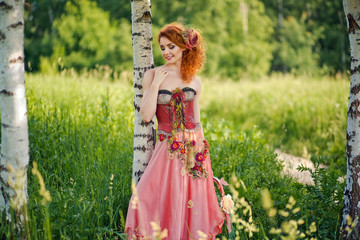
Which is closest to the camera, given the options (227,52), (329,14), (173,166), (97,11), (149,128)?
(173,166)

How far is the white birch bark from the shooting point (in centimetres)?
207

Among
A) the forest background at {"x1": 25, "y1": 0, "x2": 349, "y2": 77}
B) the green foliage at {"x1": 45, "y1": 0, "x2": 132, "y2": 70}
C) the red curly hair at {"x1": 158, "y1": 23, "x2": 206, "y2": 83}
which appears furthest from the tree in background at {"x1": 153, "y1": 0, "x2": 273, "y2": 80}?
the red curly hair at {"x1": 158, "y1": 23, "x2": 206, "y2": 83}

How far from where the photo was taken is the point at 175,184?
2.55 meters

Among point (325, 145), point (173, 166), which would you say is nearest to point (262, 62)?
point (325, 145)

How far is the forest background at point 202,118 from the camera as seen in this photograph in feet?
9.14

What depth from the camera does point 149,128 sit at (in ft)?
9.32

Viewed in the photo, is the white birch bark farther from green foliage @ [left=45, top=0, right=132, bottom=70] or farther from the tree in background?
the tree in background

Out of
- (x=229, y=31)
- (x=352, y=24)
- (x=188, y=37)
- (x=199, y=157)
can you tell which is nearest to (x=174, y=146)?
(x=199, y=157)

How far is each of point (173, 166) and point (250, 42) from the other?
710 inches

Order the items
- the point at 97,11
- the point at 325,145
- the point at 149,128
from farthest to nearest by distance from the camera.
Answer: the point at 97,11, the point at 325,145, the point at 149,128

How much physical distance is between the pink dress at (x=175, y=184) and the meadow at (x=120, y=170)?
0.24 meters

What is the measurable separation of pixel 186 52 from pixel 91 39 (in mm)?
14043

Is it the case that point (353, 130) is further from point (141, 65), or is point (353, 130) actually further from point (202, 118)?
point (202, 118)

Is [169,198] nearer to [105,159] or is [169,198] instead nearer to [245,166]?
[105,159]
